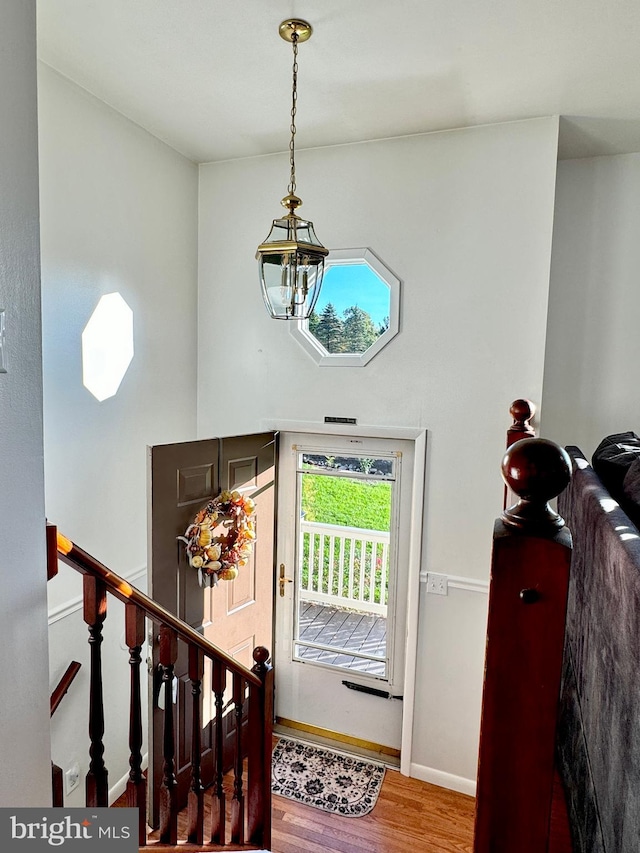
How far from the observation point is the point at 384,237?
3119 millimetres

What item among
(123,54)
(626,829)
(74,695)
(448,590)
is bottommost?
(74,695)

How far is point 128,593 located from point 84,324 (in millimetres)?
1627

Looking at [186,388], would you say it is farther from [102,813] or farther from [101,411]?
[102,813]

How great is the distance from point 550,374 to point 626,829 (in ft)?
8.98

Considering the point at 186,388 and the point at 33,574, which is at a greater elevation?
the point at 186,388

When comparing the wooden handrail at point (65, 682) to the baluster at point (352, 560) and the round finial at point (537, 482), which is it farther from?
the round finial at point (537, 482)

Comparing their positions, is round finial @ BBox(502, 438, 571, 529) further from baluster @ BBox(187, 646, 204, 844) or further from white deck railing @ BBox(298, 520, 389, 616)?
white deck railing @ BBox(298, 520, 389, 616)

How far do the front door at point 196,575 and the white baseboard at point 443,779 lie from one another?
1.15 meters

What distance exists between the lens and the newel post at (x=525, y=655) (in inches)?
20.2

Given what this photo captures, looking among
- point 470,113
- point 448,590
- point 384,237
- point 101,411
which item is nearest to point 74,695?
point 101,411

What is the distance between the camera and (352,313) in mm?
3277

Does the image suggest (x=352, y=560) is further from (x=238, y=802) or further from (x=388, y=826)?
(x=238, y=802)

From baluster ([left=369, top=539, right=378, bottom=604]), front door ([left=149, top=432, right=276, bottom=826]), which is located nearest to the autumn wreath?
front door ([left=149, top=432, right=276, bottom=826])

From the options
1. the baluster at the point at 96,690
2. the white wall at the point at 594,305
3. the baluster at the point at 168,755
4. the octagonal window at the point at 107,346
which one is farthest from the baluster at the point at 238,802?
the white wall at the point at 594,305
